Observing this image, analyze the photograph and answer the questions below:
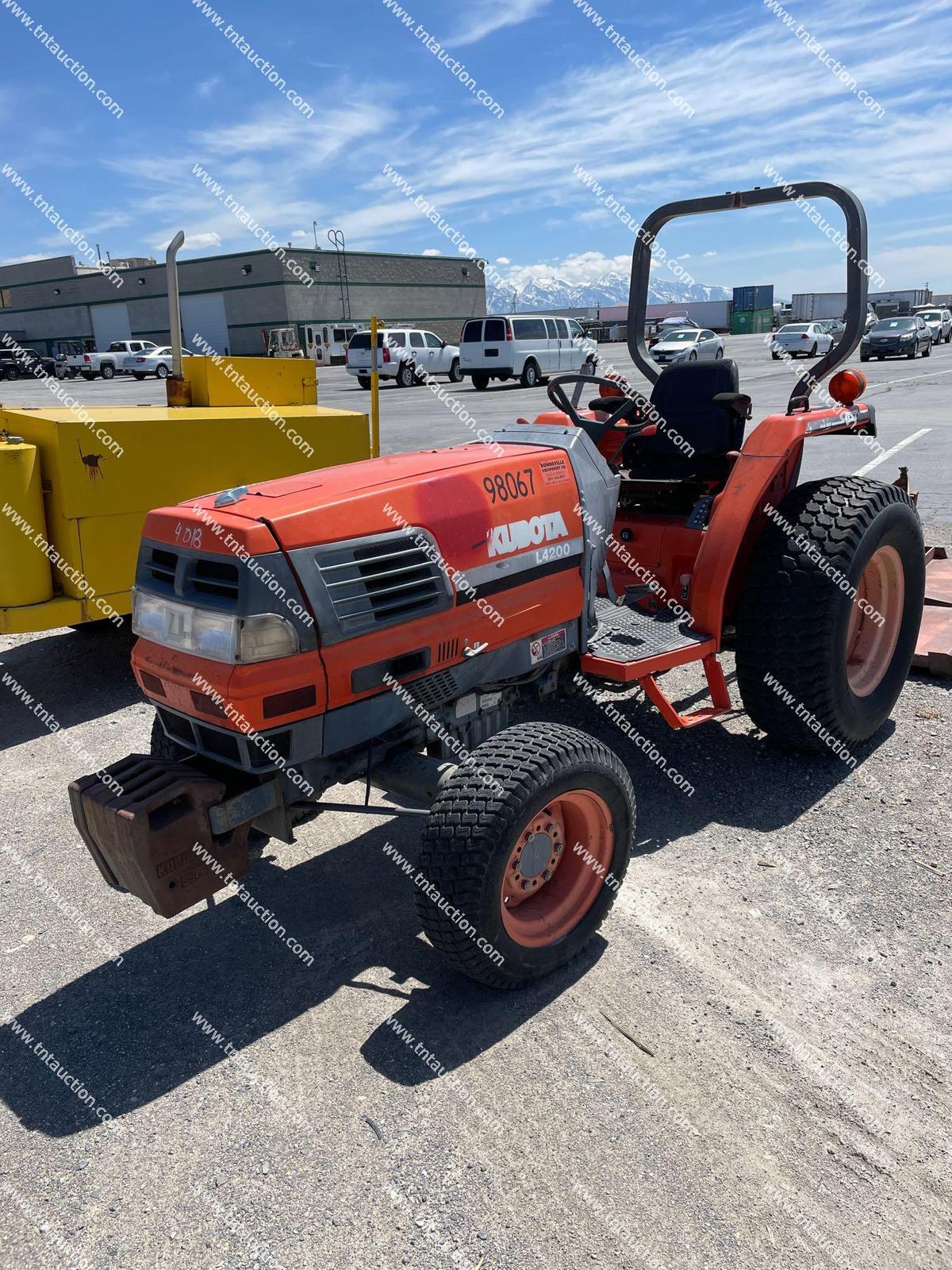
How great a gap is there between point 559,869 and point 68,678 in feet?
12.3

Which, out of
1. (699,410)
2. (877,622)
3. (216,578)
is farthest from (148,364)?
(216,578)

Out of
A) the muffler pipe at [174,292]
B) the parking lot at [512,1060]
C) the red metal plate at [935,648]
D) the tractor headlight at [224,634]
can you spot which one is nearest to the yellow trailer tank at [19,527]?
the muffler pipe at [174,292]

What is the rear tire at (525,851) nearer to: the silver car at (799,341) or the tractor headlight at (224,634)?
the tractor headlight at (224,634)

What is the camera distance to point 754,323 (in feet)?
183

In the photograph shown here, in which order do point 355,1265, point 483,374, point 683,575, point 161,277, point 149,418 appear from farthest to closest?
point 161,277 → point 483,374 → point 149,418 → point 683,575 → point 355,1265

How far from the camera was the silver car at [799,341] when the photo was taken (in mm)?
31000

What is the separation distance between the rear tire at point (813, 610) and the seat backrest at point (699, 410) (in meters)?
0.52

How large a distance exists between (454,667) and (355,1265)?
5.38 ft

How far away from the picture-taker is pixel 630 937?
3.12m

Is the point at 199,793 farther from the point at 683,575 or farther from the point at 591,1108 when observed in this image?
the point at 683,575

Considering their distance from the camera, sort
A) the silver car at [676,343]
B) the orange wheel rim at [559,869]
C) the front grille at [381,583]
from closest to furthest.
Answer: the front grille at [381,583] → the orange wheel rim at [559,869] → the silver car at [676,343]

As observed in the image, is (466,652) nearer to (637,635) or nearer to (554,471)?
(554,471)

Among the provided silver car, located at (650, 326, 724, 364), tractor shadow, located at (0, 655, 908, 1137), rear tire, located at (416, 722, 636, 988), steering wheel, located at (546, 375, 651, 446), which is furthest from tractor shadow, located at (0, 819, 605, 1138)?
silver car, located at (650, 326, 724, 364)

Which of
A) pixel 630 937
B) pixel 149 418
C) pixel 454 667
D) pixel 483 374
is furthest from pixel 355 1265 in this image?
pixel 483 374
